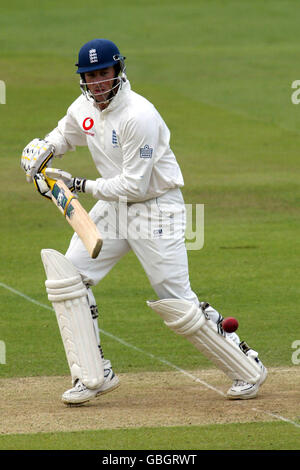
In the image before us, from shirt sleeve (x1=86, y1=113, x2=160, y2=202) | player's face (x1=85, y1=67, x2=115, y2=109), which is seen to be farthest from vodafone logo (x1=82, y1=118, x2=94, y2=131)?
shirt sleeve (x1=86, y1=113, x2=160, y2=202)

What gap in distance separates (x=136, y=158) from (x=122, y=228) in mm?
483

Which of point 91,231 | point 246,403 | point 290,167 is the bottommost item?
point 290,167

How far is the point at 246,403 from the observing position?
6027 millimetres

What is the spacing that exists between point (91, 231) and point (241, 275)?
4080 millimetres

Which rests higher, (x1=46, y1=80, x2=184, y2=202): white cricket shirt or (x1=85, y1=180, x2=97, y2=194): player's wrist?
(x1=46, y1=80, x2=184, y2=202): white cricket shirt

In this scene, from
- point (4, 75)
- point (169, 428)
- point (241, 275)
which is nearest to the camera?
point (169, 428)

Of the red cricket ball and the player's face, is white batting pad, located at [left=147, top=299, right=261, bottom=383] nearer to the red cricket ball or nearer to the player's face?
the red cricket ball

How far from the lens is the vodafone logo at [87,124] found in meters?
6.05

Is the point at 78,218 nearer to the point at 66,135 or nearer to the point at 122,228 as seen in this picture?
the point at 122,228

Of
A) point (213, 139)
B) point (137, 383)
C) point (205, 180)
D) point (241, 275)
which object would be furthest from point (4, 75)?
point (137, 383)

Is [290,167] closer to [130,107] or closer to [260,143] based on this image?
[260,143]

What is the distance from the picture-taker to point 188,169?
14914 millimetres

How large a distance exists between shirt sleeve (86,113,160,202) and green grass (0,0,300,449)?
1347mm

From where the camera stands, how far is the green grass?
7.26 meters
